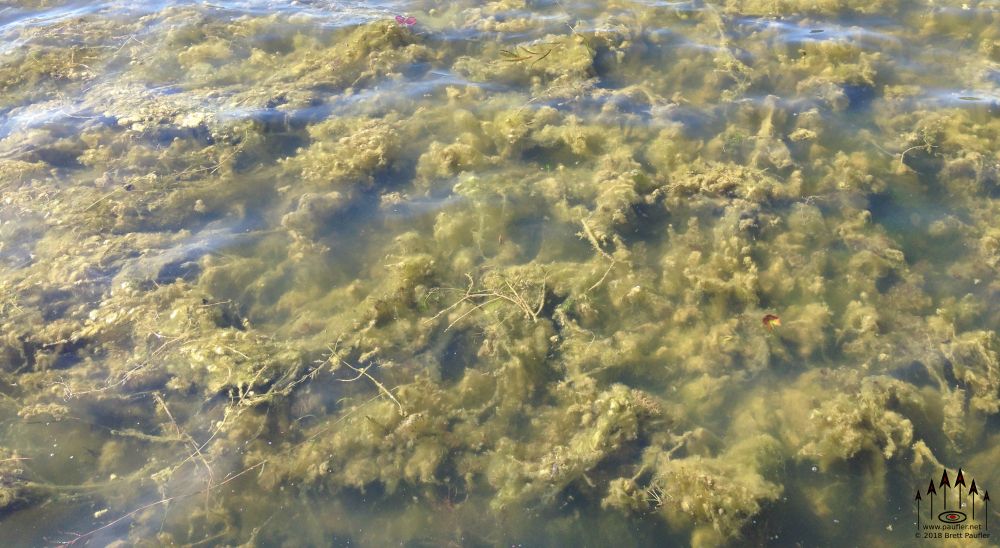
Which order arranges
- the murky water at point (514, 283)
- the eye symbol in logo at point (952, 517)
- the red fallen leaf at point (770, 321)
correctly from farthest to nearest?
the red fallen leaf at point (770, 321)
the murky water at point (514, 283)
the eye symbol in logo at point (952, 517)

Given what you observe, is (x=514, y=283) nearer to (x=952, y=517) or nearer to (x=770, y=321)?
(x=770, y=321)

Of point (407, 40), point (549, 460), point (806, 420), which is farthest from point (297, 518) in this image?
point (407, 40)

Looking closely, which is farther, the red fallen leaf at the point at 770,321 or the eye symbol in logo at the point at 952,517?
the red fallen leaf at the point at 770,321

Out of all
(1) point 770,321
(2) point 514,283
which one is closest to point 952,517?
(1) point 770,321

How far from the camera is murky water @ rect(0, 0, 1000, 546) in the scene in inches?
140

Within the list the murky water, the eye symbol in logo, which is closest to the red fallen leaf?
the murky water

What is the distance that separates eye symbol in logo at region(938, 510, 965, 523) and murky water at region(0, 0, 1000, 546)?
0.07 meters

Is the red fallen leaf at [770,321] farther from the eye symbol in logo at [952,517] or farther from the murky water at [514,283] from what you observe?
the eye symbol in logo at [952,517]

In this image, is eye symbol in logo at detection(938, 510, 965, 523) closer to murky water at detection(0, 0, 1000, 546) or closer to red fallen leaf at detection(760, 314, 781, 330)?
murky water at detection(0, 0, 1000, 546)

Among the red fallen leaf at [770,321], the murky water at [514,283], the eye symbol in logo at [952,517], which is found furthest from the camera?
the red fallen leaf at [770,321]

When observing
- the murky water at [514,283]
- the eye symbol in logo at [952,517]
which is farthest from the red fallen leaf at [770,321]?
the eye symbol in logo at [952,517]

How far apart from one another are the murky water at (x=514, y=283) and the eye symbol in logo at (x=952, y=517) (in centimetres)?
7

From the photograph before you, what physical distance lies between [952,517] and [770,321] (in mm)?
1502

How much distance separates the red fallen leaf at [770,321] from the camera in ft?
13.7
